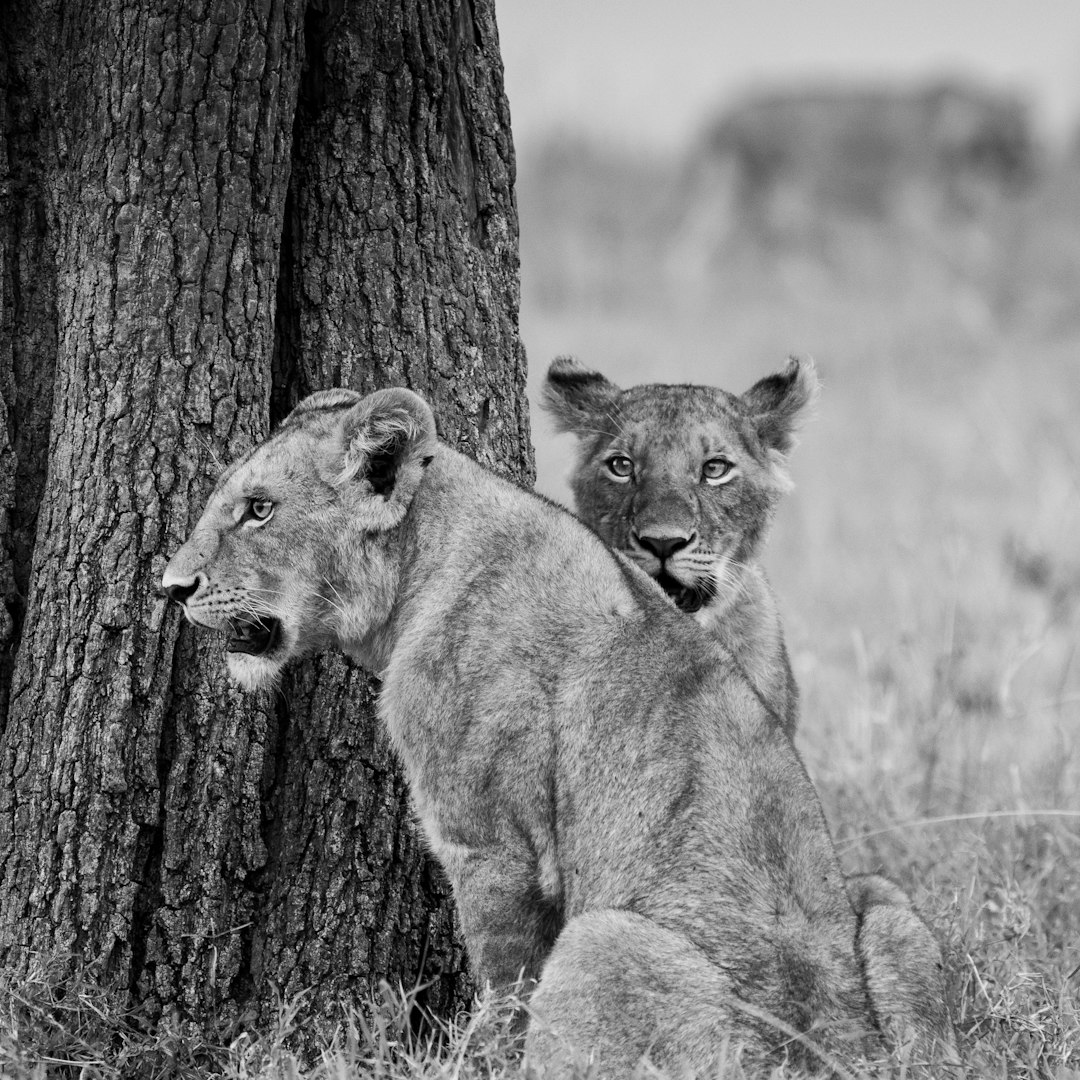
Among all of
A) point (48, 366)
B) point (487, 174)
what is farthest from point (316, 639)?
point (487, 174)

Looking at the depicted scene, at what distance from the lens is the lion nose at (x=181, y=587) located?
423cm

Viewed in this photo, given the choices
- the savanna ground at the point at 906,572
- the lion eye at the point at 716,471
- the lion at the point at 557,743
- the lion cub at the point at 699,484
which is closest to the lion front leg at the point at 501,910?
the lion at the point at 557,743

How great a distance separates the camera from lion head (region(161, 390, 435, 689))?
4328 mm

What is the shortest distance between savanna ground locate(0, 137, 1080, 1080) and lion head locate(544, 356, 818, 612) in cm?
129

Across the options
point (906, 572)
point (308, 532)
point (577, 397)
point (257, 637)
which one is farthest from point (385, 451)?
point (906, 572)

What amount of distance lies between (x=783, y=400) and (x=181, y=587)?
2914 millimetres

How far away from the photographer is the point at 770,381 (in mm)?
6242

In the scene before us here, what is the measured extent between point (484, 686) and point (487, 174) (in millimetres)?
1726

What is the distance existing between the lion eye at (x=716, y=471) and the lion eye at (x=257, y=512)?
200 cm

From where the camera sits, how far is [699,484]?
5746mm

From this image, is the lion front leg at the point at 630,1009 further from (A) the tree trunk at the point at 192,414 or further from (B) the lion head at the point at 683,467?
(B) the lion head at the point at 683,467

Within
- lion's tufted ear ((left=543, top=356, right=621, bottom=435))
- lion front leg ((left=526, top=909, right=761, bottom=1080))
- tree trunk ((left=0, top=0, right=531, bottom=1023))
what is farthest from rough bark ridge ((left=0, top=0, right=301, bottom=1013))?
lion's tufted ear ((left=543, top=356, right=621, bottom=435))

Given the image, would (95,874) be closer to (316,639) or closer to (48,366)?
(316,639)

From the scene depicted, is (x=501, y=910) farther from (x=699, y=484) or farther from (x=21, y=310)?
(x=21, y=310)
